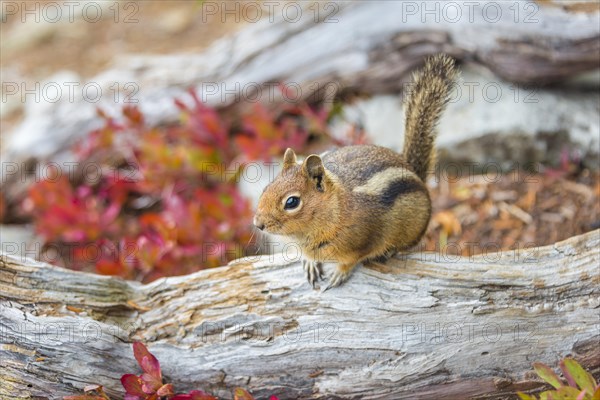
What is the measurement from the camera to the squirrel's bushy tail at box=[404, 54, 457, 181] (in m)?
3.22

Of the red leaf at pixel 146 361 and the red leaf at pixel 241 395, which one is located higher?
the red leaf at pixel 146 361

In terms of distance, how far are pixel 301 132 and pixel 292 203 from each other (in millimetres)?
2216

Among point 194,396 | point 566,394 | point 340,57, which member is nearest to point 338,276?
point 194,396

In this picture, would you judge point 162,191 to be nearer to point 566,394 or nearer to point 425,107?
point 425,107

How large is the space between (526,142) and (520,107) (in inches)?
9.2

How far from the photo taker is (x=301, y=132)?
500cm

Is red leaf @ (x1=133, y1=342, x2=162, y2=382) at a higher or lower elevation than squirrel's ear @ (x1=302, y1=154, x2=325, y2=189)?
lower

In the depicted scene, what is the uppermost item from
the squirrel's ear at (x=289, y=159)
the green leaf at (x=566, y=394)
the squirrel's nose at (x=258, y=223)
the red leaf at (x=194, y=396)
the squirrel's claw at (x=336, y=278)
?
the squirrel's ear at (x=289, y=159)

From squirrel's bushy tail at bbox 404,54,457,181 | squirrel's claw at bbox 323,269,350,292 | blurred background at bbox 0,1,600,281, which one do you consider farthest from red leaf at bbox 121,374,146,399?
squirrel's bushy tail at bbox 404,54,457,181

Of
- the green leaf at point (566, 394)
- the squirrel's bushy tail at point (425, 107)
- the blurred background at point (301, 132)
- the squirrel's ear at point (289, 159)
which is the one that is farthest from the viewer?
the blurred background at point (301, 132)

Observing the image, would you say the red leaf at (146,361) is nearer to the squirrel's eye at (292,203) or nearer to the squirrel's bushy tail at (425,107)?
the squirrel's eye at (292,203)

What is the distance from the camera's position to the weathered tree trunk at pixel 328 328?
9.07 feet

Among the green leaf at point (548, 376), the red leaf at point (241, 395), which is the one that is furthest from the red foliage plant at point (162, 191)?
the green leaf at point (548, 376)

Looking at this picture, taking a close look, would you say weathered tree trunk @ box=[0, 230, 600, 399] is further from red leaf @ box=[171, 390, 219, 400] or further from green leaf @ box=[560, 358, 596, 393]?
green leaf @ box=[560, 358, 596, 393]
